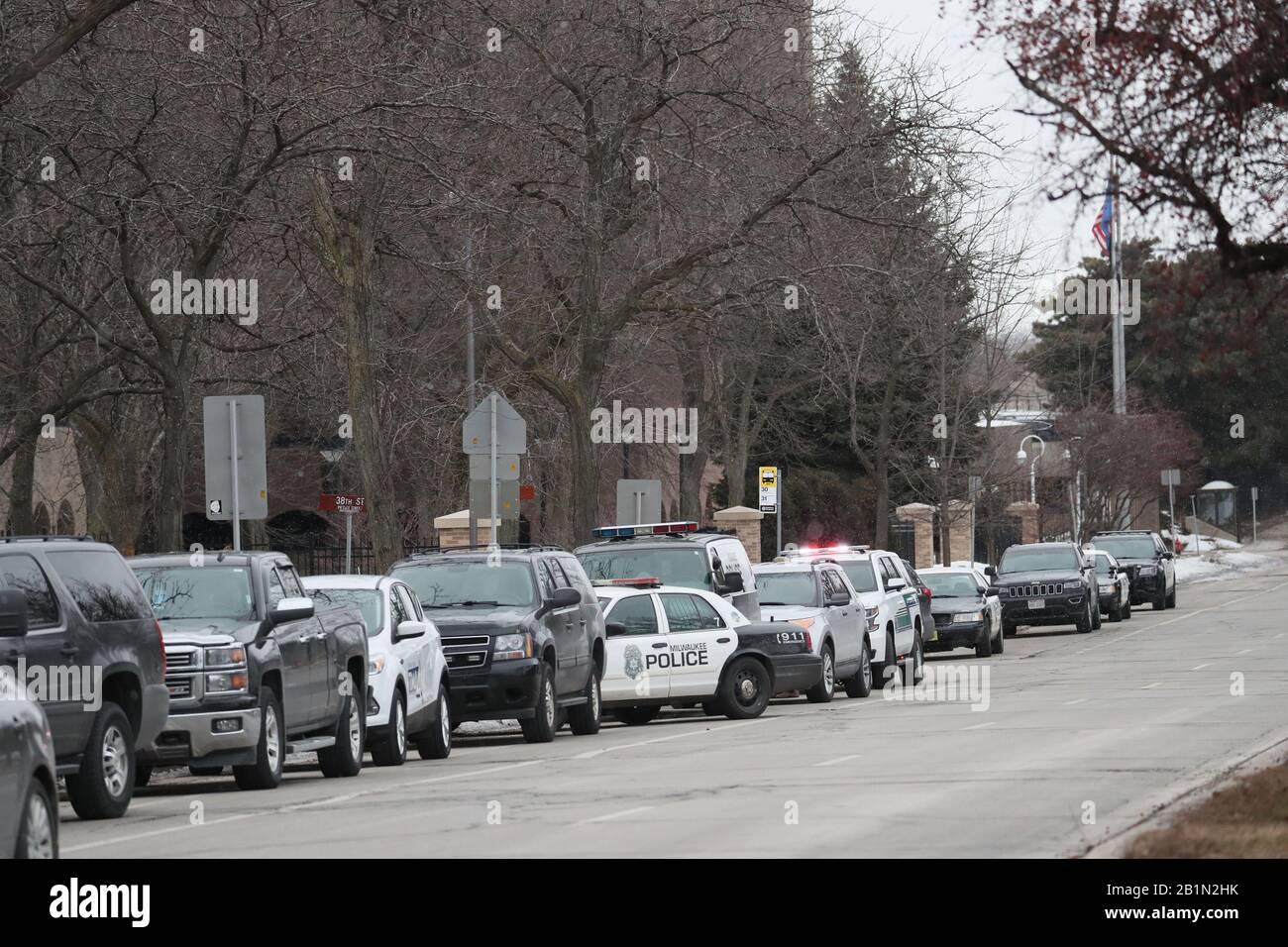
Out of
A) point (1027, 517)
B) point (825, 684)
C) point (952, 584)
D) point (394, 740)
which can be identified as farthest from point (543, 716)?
point (1027, 517)

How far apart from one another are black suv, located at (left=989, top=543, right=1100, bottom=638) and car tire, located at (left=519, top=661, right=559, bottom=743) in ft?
75.7

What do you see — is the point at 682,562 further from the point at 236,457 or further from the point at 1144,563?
the point at 1144,563

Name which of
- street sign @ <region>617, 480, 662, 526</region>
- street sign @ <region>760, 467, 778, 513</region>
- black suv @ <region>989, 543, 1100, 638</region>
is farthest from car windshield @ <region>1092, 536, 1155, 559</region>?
street sign @ <region>617, 480, 662, 526</region>

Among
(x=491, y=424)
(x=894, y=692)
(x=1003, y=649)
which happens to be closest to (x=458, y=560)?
(x=491, y=424)

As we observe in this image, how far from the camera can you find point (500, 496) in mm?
27766

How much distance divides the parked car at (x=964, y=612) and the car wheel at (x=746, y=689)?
13519mm

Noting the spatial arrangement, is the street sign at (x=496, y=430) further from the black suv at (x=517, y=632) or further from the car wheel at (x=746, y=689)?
the car wheel at (x=746, y=689)

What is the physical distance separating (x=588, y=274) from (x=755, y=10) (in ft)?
14.1

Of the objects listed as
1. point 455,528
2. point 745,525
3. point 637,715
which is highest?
point 455,528

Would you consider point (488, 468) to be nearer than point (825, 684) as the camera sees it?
Yes

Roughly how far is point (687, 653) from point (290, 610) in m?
8.16

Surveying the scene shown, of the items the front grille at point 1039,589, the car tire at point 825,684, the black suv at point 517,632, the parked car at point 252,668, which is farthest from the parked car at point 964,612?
the parked car at point 252,668

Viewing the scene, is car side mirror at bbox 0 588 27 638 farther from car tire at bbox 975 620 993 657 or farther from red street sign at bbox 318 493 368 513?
car tire at bbox 975 620 993 657

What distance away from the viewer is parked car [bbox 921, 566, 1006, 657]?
121 feet
